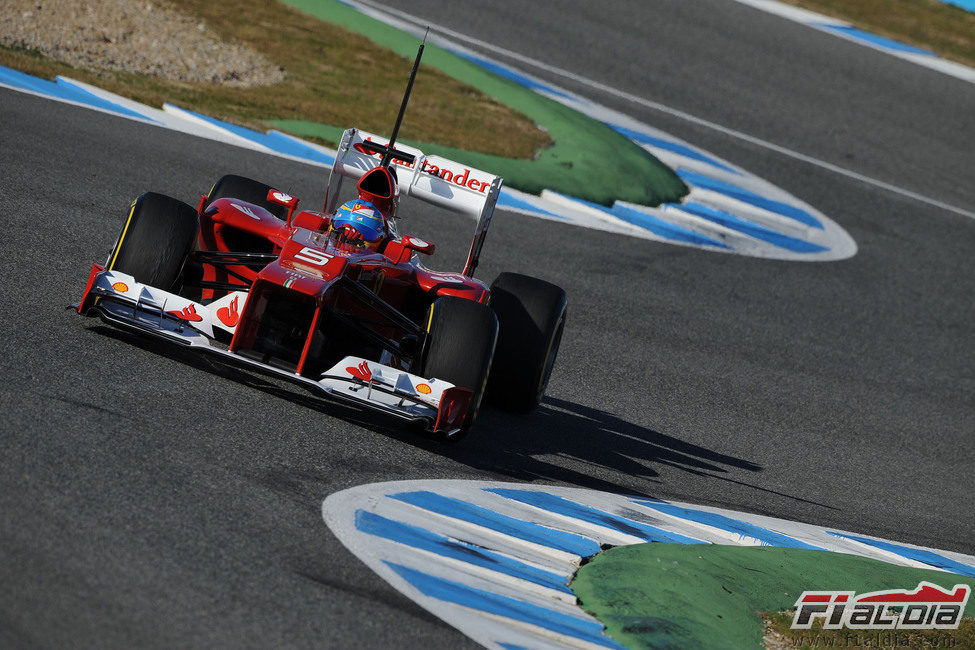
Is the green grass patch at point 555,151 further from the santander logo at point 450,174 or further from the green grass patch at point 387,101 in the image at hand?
the santander logo at point 450,174

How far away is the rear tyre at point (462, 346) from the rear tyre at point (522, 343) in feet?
3.06

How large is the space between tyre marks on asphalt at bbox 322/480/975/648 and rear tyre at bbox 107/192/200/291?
5.97 ft

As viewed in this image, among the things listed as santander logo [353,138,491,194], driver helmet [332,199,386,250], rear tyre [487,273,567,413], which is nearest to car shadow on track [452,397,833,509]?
rear tyre [487,273,567,413]

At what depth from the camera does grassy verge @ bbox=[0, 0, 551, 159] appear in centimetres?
1309

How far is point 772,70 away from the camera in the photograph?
19.4 metres

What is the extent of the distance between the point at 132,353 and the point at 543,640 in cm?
294

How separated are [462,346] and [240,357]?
3.74ft

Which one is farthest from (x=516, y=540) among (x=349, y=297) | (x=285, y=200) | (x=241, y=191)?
(x=241, y=191)

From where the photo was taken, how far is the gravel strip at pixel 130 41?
13.7m

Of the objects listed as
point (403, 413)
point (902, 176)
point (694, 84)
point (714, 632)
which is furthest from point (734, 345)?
point (694, 84)

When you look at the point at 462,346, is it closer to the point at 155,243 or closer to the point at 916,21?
the point at 155,243

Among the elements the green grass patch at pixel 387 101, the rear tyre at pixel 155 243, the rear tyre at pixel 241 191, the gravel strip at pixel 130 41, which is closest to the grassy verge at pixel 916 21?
the green grass patch at pixel 387 101

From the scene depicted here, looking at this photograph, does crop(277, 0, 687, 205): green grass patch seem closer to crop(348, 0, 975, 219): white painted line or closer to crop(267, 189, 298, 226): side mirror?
crop(348, 0, 975, 219): white painted line

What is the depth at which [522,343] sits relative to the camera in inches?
293
